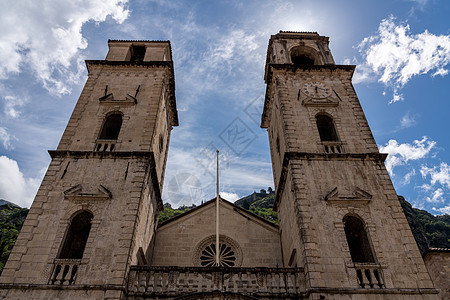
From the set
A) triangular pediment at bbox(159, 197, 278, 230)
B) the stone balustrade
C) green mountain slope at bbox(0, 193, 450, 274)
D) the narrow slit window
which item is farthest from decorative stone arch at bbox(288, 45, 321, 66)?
green mountain slope at bbox(0, 193, 450, 274)

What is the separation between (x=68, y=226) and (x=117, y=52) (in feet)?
41.4

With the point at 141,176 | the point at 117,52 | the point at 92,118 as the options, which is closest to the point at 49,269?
the point at 141,176

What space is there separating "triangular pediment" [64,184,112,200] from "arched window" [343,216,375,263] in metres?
9.58

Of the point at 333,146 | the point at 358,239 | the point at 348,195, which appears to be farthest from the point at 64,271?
the point at 333,146

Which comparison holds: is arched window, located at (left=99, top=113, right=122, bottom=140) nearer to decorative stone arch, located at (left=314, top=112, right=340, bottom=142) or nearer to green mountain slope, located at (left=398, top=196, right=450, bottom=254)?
decorative stone arch, located at (left=314, top=112, right=340, bottom=142)

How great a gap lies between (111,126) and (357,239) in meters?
13.3

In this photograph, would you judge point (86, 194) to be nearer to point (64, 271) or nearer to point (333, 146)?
point (64, 271)

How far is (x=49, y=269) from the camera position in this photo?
11422 mm

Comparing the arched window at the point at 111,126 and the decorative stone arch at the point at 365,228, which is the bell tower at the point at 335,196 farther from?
the arched window at the point at 111,126

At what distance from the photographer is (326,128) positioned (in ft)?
61.1

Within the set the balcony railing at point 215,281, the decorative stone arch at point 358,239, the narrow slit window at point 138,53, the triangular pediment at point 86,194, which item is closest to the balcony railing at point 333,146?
the decorative stone arch at point 358,239

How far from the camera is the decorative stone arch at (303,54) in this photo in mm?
22312

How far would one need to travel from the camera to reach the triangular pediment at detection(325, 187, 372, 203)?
13.5 m

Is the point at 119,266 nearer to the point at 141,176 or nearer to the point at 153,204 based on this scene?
the point at 141,176
